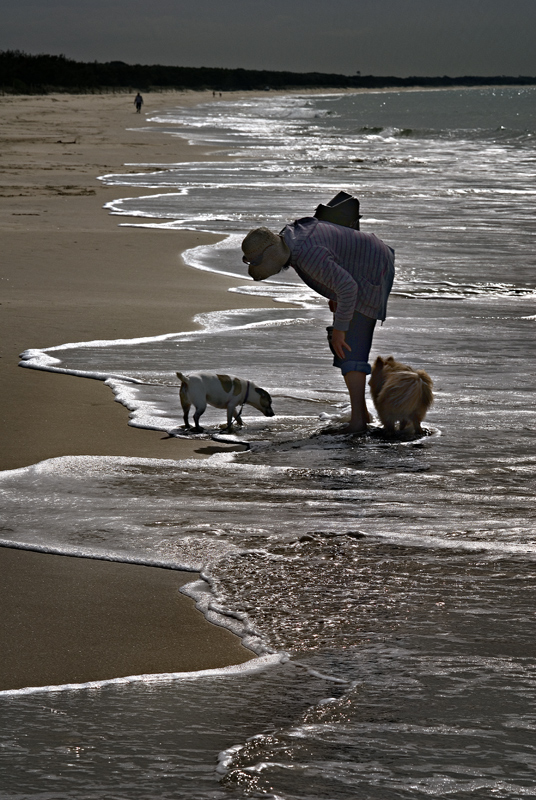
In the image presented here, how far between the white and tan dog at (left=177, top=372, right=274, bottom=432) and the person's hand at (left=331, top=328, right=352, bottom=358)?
1.94 ft

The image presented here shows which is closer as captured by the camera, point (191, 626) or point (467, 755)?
point (467, 755)

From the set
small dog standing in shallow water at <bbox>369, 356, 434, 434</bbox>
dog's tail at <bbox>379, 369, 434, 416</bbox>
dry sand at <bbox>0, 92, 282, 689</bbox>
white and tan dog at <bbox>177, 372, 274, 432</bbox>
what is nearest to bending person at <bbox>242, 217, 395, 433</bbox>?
small dog standing in shallow water at <bbox>369, 356, 434, 434</bbox>

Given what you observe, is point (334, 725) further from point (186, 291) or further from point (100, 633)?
point (186, 291)

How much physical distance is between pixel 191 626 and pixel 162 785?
0.89m

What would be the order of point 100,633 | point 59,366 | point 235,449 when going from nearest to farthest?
1. point 100,633
2. point 235,449
3. point 59,366

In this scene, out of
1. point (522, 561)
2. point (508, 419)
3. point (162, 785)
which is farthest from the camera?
point (508, 419)

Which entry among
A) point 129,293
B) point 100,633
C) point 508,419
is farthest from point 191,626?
point 129,293

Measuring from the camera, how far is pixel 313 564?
3395mm

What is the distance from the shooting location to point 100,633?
9.55 ft

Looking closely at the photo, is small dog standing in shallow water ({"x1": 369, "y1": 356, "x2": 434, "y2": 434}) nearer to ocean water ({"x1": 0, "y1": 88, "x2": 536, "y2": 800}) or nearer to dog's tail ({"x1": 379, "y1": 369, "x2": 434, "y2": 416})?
dog's tail ({"x1": 379, "y1": 369, "x2": 434, "y2": 416})

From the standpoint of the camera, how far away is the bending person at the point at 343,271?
4.67 meters

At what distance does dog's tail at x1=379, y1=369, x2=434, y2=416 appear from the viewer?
4922 millimetres

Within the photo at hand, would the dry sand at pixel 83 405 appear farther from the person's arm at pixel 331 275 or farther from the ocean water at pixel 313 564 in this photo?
the person's arm at pixel 331 275

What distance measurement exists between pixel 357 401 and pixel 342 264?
2.47 ft
